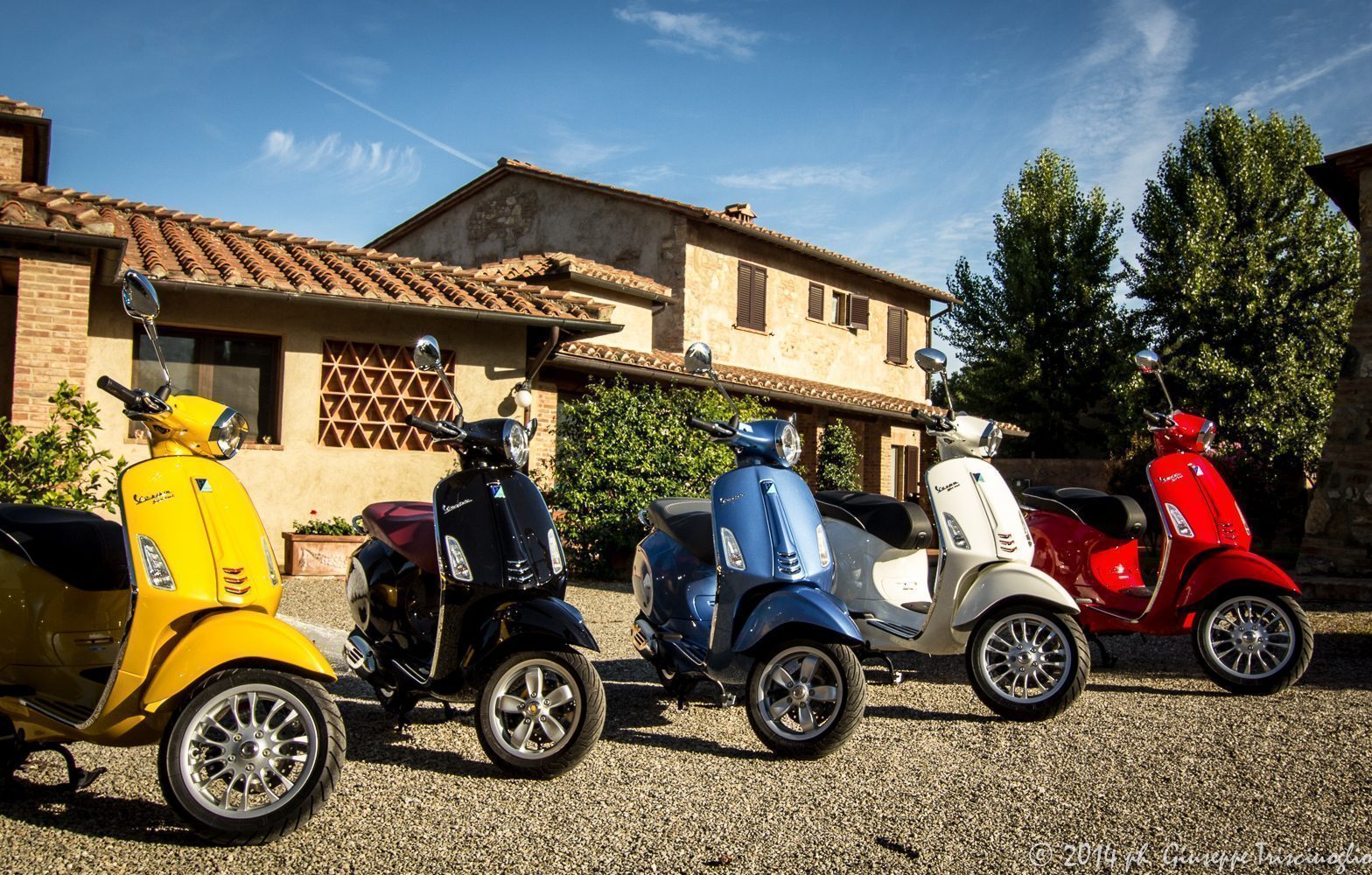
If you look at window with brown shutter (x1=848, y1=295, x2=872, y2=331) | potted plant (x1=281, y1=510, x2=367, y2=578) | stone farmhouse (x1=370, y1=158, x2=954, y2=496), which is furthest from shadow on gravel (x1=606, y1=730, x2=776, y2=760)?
window with brown shutter (x1=848, y1=295, x2=872, y2=331)

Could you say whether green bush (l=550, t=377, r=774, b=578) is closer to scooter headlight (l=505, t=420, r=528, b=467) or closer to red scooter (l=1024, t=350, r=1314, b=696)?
red scooter (l=1024, t=350, r=1314, b=696)

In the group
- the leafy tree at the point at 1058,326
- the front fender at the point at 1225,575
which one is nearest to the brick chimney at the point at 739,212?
the leafy tree at the point at 1058,326

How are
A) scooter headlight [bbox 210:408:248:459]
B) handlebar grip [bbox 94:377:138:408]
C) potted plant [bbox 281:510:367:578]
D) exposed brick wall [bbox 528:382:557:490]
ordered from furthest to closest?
exposed brick wall [bbox 528:382:557:490] < potted plant [bbox 281:510:367:578] < scooter headlight [bbox 210:408:248:459] < handlebar grip [bbox 94:377:138:408]

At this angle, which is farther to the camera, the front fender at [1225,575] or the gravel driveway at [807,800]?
the front fender at [1225,575]

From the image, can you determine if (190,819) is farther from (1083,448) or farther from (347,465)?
(1083,448)

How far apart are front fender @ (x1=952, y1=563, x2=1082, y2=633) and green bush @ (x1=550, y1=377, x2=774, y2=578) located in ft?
19.9

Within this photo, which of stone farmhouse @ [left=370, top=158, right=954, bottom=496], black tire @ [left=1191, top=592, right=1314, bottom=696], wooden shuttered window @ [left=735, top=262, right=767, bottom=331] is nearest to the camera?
black tire @ [left=1191, top=592, right=1314, bottom=696]

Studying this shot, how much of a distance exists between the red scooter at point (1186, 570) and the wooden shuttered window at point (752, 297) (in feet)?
43.1

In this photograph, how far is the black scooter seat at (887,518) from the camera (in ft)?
17.5

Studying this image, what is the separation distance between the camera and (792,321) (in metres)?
20.2

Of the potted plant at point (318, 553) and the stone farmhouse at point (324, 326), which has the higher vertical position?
the stone farmhouse at point (324, 326)

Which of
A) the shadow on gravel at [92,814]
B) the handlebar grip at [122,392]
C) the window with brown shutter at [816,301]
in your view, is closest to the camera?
the shadow on gravel at [92,814]

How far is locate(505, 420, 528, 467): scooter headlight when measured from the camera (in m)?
4.07

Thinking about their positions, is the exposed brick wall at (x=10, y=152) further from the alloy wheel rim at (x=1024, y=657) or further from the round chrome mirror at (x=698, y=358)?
the alloy wheel rim at (x=1024, y=657)
